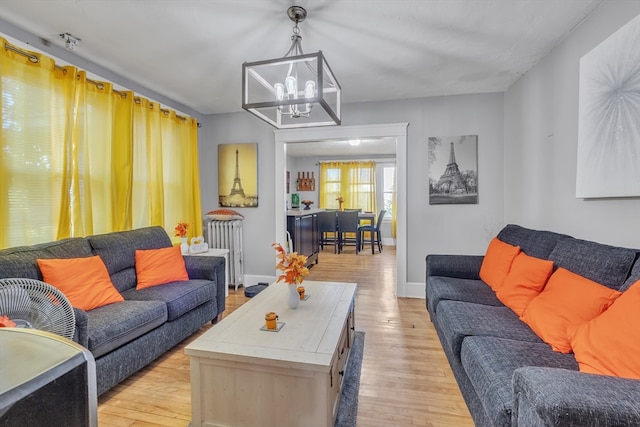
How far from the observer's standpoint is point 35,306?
121 centimetres

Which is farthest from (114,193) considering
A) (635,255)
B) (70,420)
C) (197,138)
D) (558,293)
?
(635,255)

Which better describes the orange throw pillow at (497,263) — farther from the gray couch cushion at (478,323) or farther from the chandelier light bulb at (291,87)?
the chandelier light bulb at (291,87)

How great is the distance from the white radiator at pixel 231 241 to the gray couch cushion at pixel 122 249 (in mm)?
1188

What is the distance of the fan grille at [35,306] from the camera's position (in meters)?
1.12

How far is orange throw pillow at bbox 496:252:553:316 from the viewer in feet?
5.98

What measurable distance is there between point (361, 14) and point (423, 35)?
55 cm

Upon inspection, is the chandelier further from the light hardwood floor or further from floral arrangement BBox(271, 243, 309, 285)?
the light hardwood floor

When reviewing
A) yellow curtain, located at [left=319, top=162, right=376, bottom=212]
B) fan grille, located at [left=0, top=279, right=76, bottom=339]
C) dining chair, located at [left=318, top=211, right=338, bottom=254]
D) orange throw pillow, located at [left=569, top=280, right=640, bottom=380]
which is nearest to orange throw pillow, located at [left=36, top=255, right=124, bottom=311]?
fan grille, located at [left=0, top=279, right=76, bottom=339]

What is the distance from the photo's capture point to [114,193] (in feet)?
8.92

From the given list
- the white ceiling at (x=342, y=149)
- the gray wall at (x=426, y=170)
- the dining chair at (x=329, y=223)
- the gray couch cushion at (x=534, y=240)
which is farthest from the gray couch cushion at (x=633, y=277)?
the dining chair at (x=329, y=223)

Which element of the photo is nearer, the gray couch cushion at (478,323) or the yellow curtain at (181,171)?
the gray couch cushion at (478,323)

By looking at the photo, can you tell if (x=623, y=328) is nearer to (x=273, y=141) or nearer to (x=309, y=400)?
(x=309, y=400)

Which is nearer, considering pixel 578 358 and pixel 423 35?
pixel 578 358

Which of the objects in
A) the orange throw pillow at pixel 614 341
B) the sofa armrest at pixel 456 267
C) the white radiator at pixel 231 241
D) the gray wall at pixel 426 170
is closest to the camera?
the orange throw pillow at pixel 614 341
